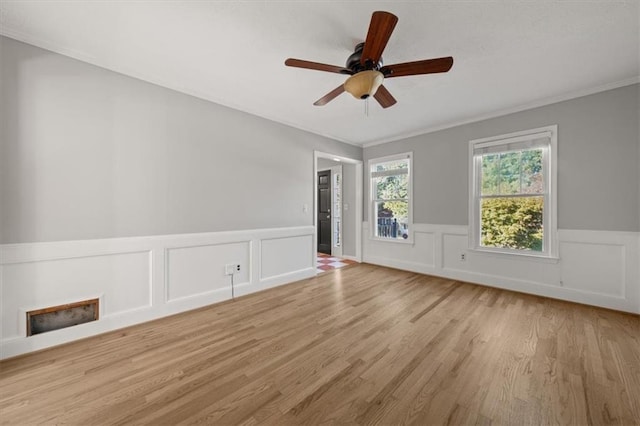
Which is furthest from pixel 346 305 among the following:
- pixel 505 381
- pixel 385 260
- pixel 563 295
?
pixel 563 295

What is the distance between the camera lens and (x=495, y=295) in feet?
11.0

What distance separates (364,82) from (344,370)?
214 cm

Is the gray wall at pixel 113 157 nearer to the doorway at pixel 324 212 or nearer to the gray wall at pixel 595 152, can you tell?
the doorway at pixel 324 212

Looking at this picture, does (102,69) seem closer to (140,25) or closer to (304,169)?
(140,25)

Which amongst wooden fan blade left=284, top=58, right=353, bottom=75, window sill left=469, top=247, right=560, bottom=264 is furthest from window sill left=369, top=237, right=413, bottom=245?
wooden fan blade left=284, top=58, right=353, bottom=75

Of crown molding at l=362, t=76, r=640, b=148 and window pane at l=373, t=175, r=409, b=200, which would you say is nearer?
crown molding at l=362, t=76, r=640, b=148

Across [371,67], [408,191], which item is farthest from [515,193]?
[371,67]

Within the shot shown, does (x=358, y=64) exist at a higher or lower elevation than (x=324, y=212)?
higher

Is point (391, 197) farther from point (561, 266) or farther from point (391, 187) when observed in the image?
point (561, 266)

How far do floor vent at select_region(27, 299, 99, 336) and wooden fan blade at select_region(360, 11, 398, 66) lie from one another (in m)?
3.16

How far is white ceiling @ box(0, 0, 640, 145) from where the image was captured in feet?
5.71

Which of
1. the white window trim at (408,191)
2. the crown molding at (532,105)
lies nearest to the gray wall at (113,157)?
the white window trim at (408,191)

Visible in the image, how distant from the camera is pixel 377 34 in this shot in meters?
1.60

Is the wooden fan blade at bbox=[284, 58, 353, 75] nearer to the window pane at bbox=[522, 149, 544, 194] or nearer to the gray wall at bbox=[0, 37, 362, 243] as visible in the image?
the gray wall at bbox=[0, 37, 362, 243]
